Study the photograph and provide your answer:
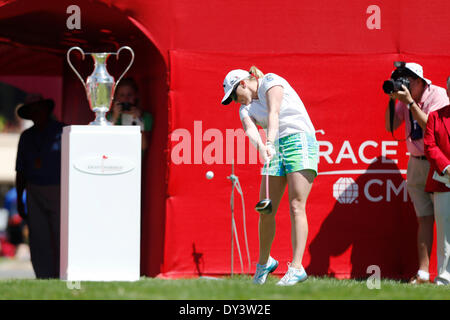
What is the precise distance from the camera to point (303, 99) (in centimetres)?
859

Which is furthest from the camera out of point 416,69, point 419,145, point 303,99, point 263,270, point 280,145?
point 303,99

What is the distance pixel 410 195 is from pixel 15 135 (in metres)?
22.6

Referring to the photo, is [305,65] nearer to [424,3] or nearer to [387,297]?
[424,3]

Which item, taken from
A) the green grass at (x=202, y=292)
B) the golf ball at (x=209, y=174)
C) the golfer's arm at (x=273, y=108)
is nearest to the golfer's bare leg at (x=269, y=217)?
the golfer's arm at (x=273, y=108)

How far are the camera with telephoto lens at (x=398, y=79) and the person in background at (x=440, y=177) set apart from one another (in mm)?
360

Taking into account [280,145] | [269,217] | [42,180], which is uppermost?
[280,145]

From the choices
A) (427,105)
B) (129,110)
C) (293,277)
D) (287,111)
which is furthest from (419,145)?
(129,110)

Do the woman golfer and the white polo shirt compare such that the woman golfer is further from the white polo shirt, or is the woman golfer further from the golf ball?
the golf ball

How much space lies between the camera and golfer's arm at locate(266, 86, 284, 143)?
668 centimetres

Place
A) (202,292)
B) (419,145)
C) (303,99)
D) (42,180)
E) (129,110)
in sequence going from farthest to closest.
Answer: (42,180), (129,110), (303,99), (419,145), (202,292)

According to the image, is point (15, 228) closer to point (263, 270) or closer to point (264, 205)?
point (263, 270)

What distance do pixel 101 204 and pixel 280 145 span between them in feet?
4.64

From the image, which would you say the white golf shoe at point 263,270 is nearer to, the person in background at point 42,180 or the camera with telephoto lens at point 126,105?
the camera with telephoto lens at point 126,105

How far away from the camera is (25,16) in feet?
29.6
